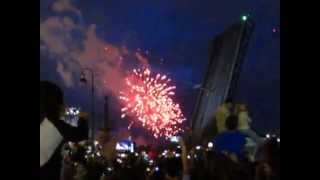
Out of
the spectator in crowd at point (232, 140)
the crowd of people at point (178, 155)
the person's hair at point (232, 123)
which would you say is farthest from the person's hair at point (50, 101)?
the person's hair at point (232, 123)

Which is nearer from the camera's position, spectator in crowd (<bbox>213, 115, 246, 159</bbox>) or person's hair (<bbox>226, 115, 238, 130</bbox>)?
spectator in crowd (<bbox>213, 115, 246, 159</bbox>)

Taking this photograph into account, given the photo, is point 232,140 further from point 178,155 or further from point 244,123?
point 178,155

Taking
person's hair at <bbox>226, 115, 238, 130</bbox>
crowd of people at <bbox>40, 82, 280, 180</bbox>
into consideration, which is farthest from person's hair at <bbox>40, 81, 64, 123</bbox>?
person's hair at <bbox>226, 115, 238, 130</bbox>

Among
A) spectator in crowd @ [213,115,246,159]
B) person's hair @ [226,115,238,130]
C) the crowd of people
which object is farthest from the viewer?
person's hair @ [226,115,238,130]

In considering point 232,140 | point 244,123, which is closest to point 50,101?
point 232,140

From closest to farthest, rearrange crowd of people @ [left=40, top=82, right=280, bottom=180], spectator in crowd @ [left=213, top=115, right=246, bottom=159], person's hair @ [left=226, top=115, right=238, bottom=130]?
1. crowd of people @ [left=40, top=82, right=280, bottom=180]
2. spectator in crowd @ [left=213, top=115, right=246, bottom=159]
3. person's hair @ [left=226, top=115, right=238, bottom=130]

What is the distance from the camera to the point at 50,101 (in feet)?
13.1

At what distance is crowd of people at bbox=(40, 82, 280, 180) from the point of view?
12.8 feet

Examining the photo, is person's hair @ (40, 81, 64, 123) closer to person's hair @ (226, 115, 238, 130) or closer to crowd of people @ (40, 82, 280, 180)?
crowd of people @ (40, 82, 280, 180)

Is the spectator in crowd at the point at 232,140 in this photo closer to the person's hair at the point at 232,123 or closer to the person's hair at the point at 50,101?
the person's hair at the point at 232,123

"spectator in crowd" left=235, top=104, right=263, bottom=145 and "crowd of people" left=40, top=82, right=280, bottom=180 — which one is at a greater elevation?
"spectator in crowd" left=235, top=104, right=263, bottom=145

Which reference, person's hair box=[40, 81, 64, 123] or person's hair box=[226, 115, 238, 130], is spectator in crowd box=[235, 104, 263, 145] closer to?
person's hair box=[226, 115, 238, 130]
